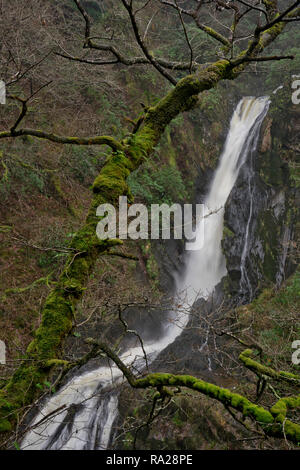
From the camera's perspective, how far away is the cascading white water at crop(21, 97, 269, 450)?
632cm

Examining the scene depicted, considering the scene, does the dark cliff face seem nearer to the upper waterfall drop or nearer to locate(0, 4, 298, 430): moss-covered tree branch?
the upper waterfall drop

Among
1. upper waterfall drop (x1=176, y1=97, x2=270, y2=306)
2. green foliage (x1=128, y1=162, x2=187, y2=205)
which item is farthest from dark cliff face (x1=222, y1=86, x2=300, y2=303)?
green foliage (x1=128, y1=162, x2=187, y2=205)

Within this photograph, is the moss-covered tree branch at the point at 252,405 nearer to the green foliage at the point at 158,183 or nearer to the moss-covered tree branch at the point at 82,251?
the moss-covered tree branch at the point at 82,251

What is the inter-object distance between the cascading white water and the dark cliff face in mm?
1118

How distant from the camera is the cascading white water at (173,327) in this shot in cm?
632

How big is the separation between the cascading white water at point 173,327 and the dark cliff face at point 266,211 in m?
1.12

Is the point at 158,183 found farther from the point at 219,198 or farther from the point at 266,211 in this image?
the point at 266,211

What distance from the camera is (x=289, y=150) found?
41.1 feet

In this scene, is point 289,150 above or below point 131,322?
above

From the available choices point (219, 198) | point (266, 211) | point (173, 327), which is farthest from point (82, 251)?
point (219, 198)

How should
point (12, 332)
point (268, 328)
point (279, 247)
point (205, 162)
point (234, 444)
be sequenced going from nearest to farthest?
point (234, 444), point (12, 332), point (268, 328), point (279, 247), point (205, 162)

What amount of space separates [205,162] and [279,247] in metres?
7.31
